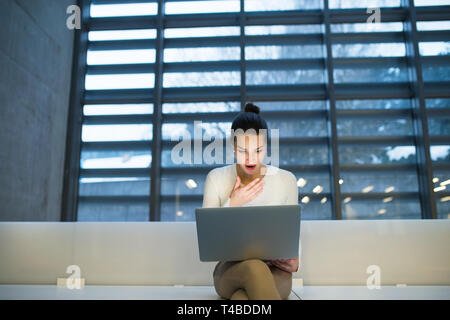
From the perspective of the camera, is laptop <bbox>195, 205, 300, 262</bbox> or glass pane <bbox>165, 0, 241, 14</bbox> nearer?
laptop <bbox>195, 205, 300, 262</bbox>

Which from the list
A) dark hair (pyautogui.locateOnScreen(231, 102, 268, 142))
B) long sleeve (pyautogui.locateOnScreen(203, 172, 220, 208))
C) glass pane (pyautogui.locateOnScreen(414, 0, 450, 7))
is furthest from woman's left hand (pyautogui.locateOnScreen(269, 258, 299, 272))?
glass pane (pyautogui.locateOnScreen(414, 0, 450, 7))

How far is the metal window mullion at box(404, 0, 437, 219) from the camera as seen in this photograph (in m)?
4.52

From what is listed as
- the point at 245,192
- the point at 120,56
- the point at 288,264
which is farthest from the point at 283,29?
the point at 288,264

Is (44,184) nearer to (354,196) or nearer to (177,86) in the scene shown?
(177,86)

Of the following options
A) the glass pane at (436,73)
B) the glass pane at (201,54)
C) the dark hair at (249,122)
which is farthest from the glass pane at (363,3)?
the dark hair at (249,122)

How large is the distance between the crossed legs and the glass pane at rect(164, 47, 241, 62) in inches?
157

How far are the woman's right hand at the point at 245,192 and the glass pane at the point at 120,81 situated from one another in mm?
3587

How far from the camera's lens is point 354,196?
472cm

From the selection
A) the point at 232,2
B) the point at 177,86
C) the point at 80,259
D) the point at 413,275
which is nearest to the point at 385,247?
the point at 413,275

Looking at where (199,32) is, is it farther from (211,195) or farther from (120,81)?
(211,195)

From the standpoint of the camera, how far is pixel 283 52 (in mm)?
5078

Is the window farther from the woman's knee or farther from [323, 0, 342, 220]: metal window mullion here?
the woman's knee

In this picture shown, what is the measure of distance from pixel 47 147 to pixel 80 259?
106 inches

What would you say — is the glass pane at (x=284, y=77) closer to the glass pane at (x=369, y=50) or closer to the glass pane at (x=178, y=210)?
the glass pane at (x=369, y=50)
